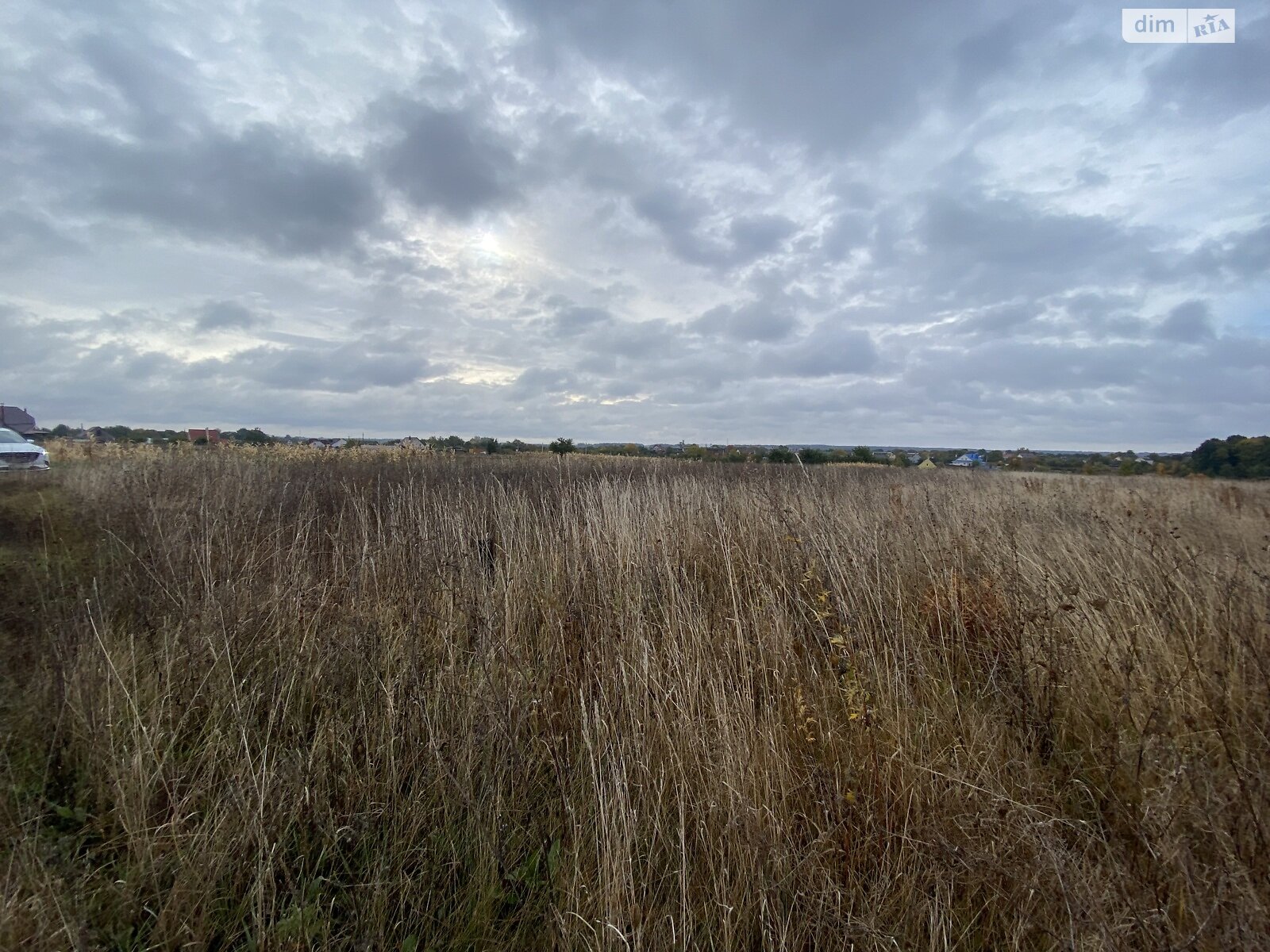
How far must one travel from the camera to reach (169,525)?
5.29 m

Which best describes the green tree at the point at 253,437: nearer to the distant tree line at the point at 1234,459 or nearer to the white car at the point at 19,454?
the white car at the point at 19,454

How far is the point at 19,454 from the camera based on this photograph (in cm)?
1301

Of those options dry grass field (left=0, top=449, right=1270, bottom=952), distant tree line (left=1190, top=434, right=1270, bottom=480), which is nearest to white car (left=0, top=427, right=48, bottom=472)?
dry grass field (left=0, top=449, right=1270, bottom=952)

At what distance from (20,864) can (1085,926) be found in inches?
136

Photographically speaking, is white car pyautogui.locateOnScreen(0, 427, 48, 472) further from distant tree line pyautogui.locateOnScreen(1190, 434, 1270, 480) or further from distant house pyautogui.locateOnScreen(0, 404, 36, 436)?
distant tree line pyautogui.locateOnScreen(1190, 434, 1270, 480)

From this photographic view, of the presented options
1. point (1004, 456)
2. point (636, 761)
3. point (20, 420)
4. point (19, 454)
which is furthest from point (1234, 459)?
point (20, 420)

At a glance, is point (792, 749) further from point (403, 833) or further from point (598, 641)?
point (403, 833)

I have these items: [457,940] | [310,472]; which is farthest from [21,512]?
[457,940]

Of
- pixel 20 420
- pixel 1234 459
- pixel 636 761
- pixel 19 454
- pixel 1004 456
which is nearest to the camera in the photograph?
pixel 636 761

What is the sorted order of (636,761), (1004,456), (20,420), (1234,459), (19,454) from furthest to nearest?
(1004,456) → (20,420) → (1234,459) → (19,454) → (636,761)

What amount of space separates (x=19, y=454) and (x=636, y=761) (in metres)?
19.0

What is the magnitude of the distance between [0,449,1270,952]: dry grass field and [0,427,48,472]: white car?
1308 centimetres

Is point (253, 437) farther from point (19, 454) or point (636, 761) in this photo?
point (636, 761)

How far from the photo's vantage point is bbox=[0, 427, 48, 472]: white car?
12672 millimetres
